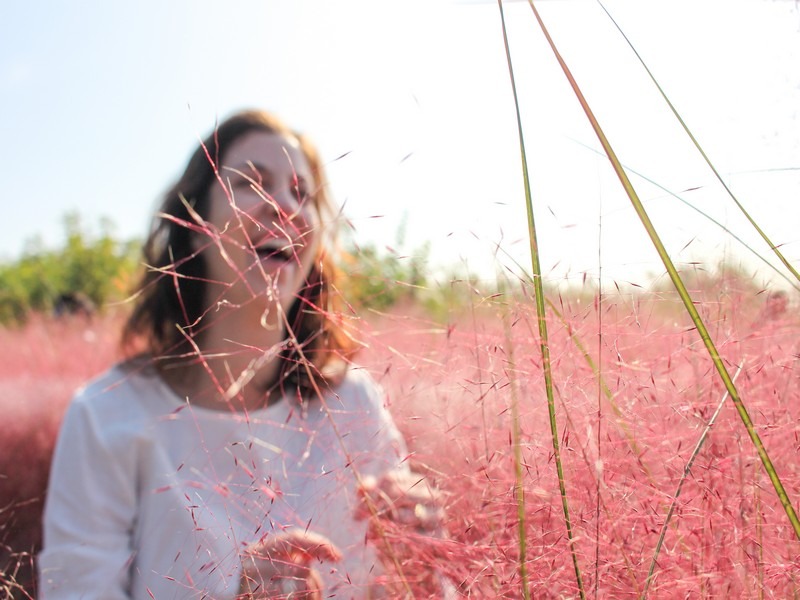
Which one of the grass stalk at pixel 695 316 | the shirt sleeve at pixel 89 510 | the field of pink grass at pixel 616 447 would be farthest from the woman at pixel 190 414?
the grass stalk at pixel 695 316

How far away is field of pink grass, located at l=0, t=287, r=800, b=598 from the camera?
327 mm

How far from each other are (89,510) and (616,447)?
786 millimetres

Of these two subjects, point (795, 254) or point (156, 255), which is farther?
point (156, 255)

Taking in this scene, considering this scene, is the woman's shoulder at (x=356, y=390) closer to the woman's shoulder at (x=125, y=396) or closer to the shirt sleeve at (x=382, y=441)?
the woman's shoulder at (x=125, y=396)

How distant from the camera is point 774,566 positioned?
12.3 inches

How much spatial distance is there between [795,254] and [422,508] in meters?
0.26

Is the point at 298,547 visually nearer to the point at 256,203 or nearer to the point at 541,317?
the point at 541,317

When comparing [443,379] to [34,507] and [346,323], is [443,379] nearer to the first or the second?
[346,323]

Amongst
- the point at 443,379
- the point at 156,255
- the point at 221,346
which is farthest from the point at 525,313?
the point at 156,255

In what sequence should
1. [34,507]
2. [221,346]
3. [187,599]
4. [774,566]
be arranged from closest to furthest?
1. [774,566]
2. [187,599]
3. [221,346]
4. [34,507]

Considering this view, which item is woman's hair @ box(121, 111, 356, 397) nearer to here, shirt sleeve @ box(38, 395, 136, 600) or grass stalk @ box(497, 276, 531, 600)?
shirt sleeve @ box(38, 395, 136, 600)

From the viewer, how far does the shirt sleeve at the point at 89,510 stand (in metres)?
0.84

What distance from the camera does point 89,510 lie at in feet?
2.90

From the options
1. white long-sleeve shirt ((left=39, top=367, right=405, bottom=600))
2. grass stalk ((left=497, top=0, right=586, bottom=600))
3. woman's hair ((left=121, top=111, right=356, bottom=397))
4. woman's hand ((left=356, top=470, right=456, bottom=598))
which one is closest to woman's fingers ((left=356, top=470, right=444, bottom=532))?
woman's hand ((left=356, top=470, right=456, bottom=598))
